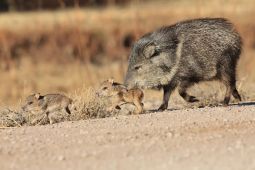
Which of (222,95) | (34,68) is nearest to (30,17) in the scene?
(34,68)

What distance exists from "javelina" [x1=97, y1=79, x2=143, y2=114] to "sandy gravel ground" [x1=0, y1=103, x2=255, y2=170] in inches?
13.7

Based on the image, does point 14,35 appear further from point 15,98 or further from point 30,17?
point 15,98

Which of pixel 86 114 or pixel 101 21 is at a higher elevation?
pixel 86 114

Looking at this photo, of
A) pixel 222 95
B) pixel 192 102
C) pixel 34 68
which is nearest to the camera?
pixel 192 102

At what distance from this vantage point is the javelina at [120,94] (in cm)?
1013

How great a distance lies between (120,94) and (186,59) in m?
1.12

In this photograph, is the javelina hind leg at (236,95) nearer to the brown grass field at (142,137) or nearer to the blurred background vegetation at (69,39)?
the brown grass field at (142,137)

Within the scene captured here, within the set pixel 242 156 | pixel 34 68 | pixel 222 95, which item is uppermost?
pixel 242 156

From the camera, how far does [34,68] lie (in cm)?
2389

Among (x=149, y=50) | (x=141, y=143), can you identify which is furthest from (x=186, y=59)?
(x=141, y=143)

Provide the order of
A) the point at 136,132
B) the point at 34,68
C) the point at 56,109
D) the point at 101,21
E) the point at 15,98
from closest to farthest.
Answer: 1. the point at 136,132
2. the point at 56,109
3. the point at 15,98
4. the point at 34,68
5. the point at 101,21

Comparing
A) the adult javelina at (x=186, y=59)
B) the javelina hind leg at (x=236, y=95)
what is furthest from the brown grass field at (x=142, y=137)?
the adult javelina at (x=186, y=59)

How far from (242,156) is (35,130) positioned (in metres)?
2.86

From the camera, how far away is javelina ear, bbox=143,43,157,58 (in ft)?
35.1
